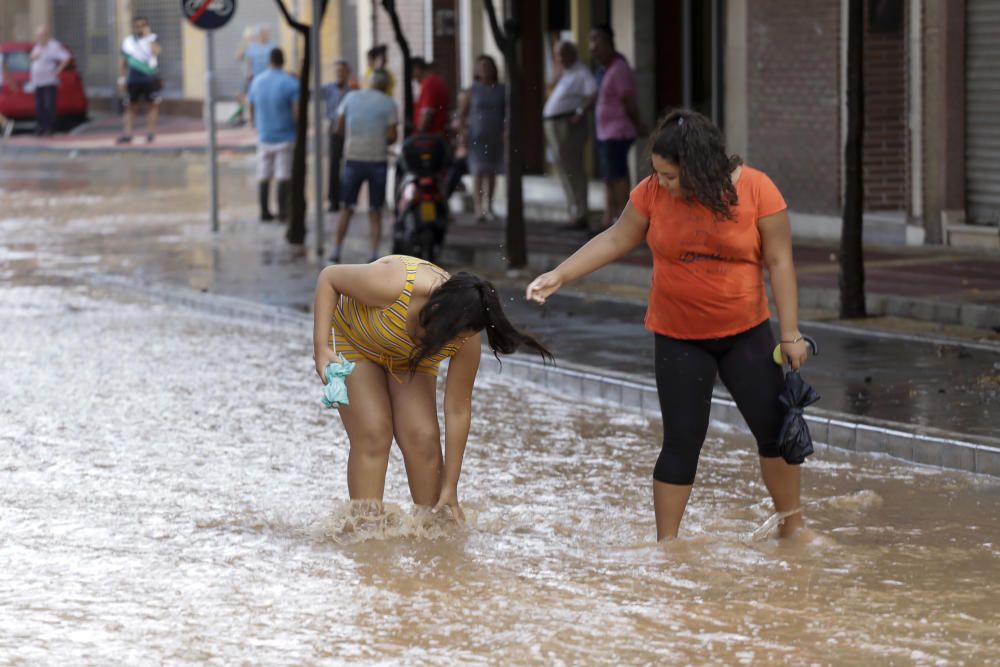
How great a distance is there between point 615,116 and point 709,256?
1319 cm

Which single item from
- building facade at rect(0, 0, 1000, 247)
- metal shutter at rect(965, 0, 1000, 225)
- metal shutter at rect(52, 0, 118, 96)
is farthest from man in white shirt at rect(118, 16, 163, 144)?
metal shutter at rect(965, 0, 1000, 225)

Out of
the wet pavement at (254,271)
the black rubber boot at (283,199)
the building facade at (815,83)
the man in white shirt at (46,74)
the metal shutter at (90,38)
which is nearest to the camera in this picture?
the wet pavement at (254,271)

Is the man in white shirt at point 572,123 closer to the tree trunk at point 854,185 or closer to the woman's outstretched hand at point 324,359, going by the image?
the tree trunk at point 854,185

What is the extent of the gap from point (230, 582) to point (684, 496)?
164cm

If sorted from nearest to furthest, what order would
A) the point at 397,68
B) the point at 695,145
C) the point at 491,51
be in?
the point at 695,145 → the point at 491,51 → the point at 397,68

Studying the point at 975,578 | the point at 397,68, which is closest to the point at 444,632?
the point at 975,578

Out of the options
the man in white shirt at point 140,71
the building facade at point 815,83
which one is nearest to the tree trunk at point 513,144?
the building facade at point 815,83

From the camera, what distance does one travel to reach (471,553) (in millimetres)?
7531

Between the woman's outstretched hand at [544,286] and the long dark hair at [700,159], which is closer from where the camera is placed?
the long dark hair at [700,159]

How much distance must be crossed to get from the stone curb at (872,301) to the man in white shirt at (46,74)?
80.8ft

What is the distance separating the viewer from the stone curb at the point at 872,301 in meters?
13.2

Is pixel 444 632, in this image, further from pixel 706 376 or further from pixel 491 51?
pixel 491 51

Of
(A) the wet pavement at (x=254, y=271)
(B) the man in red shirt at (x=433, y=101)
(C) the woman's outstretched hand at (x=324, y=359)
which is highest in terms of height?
(B) the man in red shirt at (x=433, y=101)

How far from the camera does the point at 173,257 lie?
1917cm
